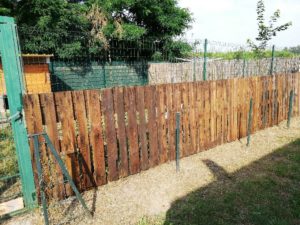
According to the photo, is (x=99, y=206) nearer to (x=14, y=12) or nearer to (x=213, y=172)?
(x=213, y=172)

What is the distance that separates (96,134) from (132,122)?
652mm

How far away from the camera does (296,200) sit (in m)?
3.54

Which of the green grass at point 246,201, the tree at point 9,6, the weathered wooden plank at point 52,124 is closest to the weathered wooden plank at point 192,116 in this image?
the green grass at point 246,201

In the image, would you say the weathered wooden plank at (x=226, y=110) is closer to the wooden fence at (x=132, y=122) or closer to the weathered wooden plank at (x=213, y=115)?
the wooden fence at (x=132, y=122)

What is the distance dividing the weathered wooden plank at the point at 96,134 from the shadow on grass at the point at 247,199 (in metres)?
1.22

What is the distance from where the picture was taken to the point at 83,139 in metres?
3.65

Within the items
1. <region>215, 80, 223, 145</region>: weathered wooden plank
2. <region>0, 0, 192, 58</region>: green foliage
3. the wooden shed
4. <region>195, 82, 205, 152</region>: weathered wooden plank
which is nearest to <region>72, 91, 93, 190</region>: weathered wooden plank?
<region>195, 82, 205, 152</region>: weathered wooden plank

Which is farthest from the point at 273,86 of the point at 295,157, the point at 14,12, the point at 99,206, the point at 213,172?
the point at 14,12

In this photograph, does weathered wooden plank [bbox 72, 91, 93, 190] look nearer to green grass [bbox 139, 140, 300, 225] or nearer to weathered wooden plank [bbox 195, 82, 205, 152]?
green grass [bbox 139, 140, 300, 225]

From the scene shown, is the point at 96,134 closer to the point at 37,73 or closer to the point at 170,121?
the point at 170,121

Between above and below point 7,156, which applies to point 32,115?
above

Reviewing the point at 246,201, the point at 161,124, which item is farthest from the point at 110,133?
the point at 246,201

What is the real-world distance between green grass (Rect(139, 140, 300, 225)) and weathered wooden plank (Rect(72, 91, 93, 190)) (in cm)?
112

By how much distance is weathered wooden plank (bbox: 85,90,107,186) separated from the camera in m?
3.66
